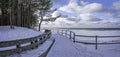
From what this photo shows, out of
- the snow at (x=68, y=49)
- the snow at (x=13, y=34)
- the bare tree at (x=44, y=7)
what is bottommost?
the snow at (x=68, y=49)

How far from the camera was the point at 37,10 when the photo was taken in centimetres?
5581

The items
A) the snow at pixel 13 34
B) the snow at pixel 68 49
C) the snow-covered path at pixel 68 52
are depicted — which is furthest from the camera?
the snow at pixel 13 34

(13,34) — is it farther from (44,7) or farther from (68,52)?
(44,7)

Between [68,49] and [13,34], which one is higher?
[13,34]

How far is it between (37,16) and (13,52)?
4654cm

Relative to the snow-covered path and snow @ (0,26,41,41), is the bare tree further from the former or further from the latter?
the snow-covered path

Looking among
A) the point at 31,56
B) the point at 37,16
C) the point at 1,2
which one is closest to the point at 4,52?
the point at 31,56

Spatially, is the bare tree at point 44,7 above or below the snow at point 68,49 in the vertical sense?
above

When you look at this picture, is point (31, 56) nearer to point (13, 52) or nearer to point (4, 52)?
point (13, 52)

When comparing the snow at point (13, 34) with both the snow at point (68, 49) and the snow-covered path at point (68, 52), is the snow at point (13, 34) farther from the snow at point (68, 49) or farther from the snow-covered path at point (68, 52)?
the snow-covered path at point (68, 52)

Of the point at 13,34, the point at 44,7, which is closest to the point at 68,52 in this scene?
the point at 13,34

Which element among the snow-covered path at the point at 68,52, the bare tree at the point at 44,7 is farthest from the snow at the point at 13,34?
the bare tree at the point at 44,7

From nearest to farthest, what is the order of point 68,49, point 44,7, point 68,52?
point 68,52 → point 68,49 → point 44,7

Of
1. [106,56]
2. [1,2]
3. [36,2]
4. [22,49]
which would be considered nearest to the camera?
[22,49]
